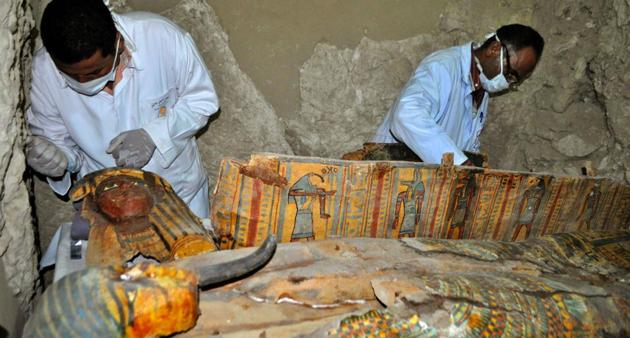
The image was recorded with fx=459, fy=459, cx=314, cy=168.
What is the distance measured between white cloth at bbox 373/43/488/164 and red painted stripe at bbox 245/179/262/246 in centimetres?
95

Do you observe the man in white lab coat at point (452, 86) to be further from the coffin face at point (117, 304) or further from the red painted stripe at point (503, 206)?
the coffin face at point (117, 304)

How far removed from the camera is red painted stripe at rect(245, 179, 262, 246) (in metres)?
1.93

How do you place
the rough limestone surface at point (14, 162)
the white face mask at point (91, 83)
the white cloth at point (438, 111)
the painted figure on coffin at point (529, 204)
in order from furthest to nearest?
the painted figure on coffin at point (529, 204), the white cloth at point (438, 111), the white face mask at point (91, 83), the rough limestone surface at point (14, 162)

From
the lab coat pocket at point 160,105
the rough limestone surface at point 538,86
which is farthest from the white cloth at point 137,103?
the rough limestone surface at point 538,86

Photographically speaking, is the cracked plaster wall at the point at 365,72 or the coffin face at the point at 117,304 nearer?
the coffin face at the point at 117,304

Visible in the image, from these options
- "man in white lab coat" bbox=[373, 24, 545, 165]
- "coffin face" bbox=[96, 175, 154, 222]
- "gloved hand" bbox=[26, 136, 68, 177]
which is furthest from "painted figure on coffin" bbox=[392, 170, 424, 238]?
"gloved hand" bbox=[26, 136, 68, 177]

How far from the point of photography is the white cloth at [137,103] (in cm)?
204

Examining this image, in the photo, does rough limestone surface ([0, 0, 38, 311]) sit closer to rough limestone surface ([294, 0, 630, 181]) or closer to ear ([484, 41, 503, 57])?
rough limestone surface ([294, 0, 630, 181])

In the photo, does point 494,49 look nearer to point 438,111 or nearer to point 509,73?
point 509,73

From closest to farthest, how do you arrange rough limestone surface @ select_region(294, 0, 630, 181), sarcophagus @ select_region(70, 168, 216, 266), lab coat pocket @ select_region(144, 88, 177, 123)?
sarcophagus @ select_region(70, 168, 216, 266) → lab coat pocket @ select_region(144, 88, 177, 123) → rough limestone surface @ select_region(294, 0, 630, 181)

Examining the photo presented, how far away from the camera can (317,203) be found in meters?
2.05

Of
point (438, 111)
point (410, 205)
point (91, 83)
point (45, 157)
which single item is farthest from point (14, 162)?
point (438, 111)

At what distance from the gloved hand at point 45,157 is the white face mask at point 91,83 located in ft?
0.89

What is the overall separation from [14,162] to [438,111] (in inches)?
83.0
